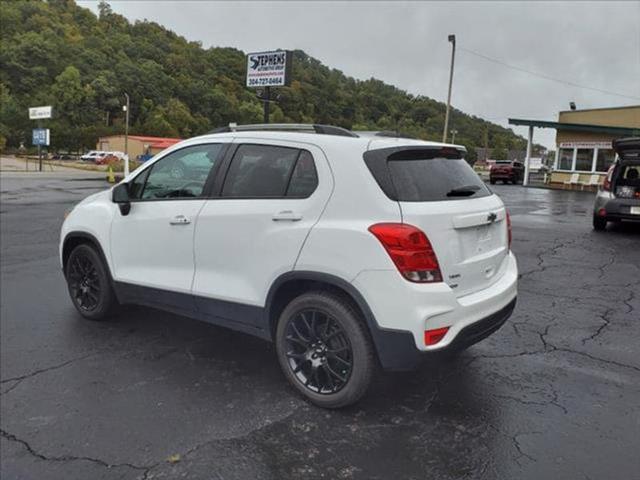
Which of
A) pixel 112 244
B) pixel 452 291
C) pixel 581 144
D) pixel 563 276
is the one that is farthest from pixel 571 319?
pixel 581 144

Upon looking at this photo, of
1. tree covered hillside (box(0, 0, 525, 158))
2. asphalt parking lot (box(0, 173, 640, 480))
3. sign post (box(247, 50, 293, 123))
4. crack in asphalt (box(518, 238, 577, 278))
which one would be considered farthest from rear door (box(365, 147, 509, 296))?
tree covered hillside (box(0, 0, 525, 158))

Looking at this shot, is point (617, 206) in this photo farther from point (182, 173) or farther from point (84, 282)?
point (84, 282)

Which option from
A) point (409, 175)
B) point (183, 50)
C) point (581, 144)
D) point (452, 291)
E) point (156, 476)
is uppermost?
point (183, 50)

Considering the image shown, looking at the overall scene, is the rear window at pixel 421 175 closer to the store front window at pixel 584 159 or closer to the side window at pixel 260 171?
the side window at pixel 260 171

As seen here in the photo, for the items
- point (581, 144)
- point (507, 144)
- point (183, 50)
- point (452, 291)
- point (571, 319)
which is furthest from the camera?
point (507, 144)

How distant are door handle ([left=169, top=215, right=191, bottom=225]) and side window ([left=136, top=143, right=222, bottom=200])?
172 mm

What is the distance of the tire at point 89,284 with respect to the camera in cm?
465

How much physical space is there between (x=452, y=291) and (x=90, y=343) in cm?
300

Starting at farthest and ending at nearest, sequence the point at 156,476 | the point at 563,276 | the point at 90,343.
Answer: the point at 563,276 < the point at 90,343 < the point at 156,476

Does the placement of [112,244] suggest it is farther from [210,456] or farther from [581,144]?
[581,144]

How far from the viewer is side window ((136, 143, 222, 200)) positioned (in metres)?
3.93

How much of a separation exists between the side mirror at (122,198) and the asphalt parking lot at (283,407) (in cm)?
109

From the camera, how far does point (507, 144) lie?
388 ft

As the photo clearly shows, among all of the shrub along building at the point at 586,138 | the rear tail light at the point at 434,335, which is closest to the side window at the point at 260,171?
the rear tail light at the point at 434,335
